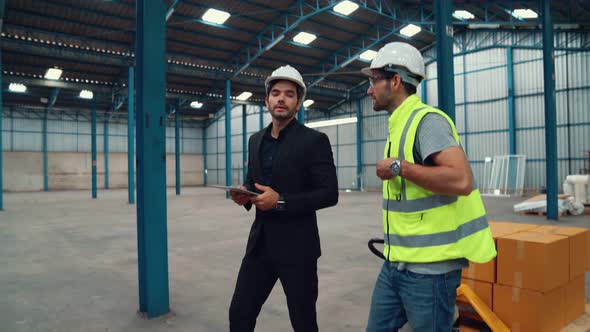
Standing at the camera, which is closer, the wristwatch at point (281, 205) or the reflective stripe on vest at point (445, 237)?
the reflective stripe on vest at point (445, 237)

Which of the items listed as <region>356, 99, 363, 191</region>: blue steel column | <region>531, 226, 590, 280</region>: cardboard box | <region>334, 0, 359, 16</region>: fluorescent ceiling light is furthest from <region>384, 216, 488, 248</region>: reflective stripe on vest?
<region>356, 99, 363, 191</region>: blue steel column

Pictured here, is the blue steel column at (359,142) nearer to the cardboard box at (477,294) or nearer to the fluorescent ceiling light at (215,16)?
the fluorescent ceiling light at (215,16)

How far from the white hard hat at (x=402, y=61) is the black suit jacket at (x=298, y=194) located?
1.94ft

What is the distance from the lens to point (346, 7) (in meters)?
17.6

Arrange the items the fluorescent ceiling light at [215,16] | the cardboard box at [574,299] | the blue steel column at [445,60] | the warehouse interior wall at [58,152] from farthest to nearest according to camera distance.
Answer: the warehouse interior wall at [58,152] → the fluorescent ceiling light at [215,16] → the blue steel column at [445,60] → the cardboard box at [574,299]

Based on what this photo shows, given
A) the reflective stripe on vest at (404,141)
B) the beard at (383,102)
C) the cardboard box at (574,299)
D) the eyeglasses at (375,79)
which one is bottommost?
the cardboard box at (574,299)

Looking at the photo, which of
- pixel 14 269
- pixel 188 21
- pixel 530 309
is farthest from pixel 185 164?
pixel 530 309

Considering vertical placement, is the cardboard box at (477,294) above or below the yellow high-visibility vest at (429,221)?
below

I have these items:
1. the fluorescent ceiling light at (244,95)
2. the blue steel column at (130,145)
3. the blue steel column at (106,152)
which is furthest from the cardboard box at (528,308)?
the blue steel column at (106,152)

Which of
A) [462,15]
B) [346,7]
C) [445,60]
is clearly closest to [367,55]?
[346,7]

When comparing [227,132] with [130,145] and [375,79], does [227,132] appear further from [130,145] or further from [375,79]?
[375,79]

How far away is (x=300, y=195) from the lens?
227 cm

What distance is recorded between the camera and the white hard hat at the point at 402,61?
1.92 meters

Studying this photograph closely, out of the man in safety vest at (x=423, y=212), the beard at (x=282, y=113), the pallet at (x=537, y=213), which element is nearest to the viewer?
the man in safety vest at (x=423, y=212)
